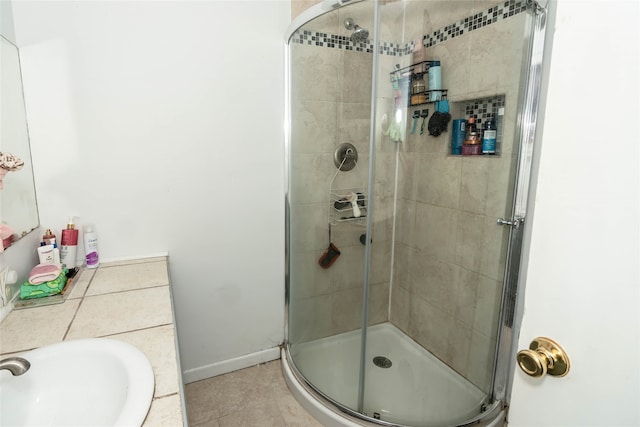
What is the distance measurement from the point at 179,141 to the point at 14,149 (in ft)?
1.95

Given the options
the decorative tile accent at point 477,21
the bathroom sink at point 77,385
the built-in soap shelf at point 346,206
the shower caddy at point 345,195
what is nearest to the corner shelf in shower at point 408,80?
the decorative tile accent at point 477,21

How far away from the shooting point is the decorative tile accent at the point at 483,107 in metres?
1.48

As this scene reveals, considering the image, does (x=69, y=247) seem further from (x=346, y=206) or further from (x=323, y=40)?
(x=323, y=40)

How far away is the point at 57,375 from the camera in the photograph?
31.3 inches

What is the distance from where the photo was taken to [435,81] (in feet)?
5.46

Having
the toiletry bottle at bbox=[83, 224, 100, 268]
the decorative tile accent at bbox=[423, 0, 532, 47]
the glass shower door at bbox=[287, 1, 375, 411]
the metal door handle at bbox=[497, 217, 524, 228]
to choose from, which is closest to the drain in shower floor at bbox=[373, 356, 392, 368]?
the glass shower door at bbox=[287, 1, 375, 411]

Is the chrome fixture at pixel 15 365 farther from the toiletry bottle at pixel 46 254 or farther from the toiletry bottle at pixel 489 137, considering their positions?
the toiletry bottle at pixel 489 137

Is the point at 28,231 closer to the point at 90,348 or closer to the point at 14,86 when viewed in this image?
the point at 14,86

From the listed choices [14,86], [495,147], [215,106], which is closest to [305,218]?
[215,106]

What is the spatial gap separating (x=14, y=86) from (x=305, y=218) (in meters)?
1.35

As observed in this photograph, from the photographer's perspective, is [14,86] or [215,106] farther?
[215,106]

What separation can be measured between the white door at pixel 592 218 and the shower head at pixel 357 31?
123 centimetres

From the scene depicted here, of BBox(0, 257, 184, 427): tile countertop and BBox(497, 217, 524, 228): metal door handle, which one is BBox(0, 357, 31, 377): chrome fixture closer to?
BBox(0, 257, 184, 427): tile countertop

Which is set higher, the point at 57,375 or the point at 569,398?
the point at 569,398
